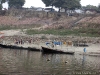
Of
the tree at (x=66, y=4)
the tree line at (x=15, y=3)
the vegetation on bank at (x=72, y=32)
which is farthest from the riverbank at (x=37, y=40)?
the tree line at (x=15, y=3)

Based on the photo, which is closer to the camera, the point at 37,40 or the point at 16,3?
the point at 37,40

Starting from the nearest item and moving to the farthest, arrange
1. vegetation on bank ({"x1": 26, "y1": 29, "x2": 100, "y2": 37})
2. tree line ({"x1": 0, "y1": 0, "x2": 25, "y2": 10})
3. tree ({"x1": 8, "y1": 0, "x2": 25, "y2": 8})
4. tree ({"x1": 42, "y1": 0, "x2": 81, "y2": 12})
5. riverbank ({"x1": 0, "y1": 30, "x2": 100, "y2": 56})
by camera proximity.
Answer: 1. riverbank ({"x1": 0, "y1": 30, "x2": 100, "y2": 56})
2. vegetation on bank ({"x1": 26, "y1": 29, "x2": 100, "y2": 37})
3. tree ({"x1": 42, "y1": 0, "x2": 81, "y2": 12})
4. tree line ({"x1": 0, "y1": 0, "x2": 25, "y2": 10})
5. tree ({"x1": 8, "y1": 0, "x2": 25, "y2": 8})

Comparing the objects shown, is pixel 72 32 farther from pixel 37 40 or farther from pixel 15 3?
pixel 15 3

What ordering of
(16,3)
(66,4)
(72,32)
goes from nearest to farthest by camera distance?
(72,32), (66,4), (16,3)

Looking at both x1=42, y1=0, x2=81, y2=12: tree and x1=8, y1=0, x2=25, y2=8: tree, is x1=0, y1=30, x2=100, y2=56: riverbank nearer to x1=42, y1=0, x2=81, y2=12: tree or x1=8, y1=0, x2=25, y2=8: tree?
x1=42, y1=0, x2=81, y2=12: tree

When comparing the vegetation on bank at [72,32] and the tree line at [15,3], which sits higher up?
the tree line at [15,3]

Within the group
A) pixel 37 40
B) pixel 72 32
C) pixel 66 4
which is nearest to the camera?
pixel 37 40

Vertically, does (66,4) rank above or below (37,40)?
above

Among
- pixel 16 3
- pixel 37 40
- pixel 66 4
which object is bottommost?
pixel 37 40

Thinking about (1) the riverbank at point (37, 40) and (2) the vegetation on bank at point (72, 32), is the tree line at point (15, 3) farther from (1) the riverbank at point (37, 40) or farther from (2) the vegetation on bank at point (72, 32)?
(2) the vegetation on bank at point (72, 32)

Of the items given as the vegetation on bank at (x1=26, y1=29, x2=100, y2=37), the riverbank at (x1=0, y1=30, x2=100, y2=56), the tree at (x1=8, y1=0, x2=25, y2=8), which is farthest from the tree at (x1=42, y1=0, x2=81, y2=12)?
the riverbank at (x1=0, y1=30, x2=100, y2=56)

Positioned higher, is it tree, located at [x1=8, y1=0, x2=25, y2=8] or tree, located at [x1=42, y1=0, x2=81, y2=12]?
tree, located at [x1=8, y1=0, x2=25, y2=8]

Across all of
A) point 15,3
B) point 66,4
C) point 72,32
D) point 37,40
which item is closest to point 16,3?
point 15,3

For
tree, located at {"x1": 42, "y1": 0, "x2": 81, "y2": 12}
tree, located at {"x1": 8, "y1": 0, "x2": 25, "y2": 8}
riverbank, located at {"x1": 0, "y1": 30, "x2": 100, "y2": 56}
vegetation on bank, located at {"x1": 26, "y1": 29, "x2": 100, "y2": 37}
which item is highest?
tree, located at {"x1": 8, "y1": 0, "x2": 25, "y2": 8}
